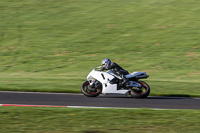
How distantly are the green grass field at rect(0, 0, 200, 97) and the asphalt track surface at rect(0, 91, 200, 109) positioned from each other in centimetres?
361

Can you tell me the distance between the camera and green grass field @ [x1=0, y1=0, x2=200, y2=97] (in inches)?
982

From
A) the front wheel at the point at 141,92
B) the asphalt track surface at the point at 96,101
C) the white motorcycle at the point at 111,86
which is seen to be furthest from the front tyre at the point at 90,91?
the front wheel at the point at 141,92

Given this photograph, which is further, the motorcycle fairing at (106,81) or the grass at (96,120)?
the motorcycle fairing at (106,81)

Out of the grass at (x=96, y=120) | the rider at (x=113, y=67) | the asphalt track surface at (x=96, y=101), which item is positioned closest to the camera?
the grass at (x=96, y=120)

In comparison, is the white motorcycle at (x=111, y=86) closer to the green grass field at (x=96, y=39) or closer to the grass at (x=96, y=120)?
the grass at (x=96, y=120)

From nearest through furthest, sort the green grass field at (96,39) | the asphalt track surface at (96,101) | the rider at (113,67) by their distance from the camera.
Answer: the asphalt track surface at (96,101), the rider at (113,67), the green grass field at (96,39)

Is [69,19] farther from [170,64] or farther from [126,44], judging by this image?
[170,64]

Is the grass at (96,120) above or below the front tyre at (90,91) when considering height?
below

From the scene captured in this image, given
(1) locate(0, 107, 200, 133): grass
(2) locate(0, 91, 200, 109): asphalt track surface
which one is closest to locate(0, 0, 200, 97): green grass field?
(2) locate(0, 91, 200, 109): asphalt track surface

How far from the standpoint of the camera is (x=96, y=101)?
1283 centimetres

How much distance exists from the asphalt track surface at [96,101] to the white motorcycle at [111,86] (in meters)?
0.26

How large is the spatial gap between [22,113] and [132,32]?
79.3 ft

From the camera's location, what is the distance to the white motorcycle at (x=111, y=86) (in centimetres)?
1373

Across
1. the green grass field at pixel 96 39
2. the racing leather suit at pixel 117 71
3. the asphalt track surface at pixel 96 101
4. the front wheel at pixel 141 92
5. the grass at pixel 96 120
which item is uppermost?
the green grass field at pixel 96 39
